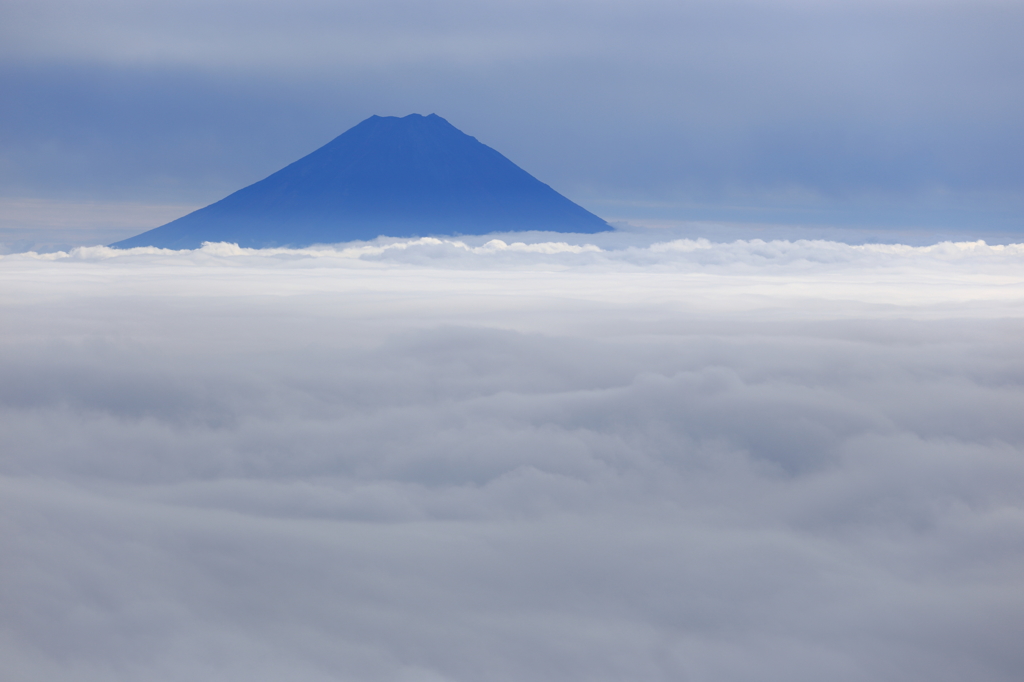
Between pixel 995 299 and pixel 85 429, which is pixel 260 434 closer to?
pixel 85 429

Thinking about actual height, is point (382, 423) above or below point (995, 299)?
below

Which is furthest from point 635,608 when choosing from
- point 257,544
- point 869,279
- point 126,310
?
point 869,279

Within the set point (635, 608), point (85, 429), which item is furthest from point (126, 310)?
point (635, 608)

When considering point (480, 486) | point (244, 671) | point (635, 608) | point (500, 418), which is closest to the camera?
point (244, 671)

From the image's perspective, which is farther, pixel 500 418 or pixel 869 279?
pixel 869 279

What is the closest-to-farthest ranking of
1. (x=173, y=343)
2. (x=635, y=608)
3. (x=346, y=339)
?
(x=635, y=608) → (x=346, y=339) → (x=173, y=343)

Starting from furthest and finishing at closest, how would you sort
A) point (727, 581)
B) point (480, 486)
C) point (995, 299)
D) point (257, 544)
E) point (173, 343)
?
point (995, 299)
point (173, 343)
point (480, 486)
point (257, 544)
point (727, 581)

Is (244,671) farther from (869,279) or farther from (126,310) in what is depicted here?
(869,279)

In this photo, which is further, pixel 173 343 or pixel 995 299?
pixel 995 299

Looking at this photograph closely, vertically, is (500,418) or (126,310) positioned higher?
(126,310)
